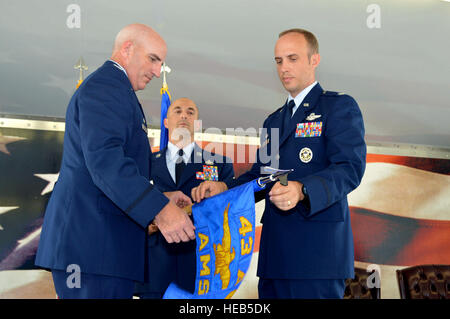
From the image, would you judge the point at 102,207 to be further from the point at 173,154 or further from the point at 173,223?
the point at 173,154

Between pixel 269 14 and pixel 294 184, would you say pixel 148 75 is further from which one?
pixel 269 14

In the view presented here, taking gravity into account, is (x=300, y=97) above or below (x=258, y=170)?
above

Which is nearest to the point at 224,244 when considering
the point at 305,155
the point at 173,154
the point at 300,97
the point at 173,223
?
the point at 173,223

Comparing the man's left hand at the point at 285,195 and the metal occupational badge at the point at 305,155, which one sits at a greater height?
the metal occupational badge at the point at 305,155

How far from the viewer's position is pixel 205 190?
2.48 m

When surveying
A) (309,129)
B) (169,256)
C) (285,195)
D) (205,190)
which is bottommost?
(169,256)

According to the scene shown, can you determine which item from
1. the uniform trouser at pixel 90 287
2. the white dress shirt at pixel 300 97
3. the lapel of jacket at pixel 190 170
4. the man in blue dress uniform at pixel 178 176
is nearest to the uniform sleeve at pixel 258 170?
the white dress shirt at pixel 300 97

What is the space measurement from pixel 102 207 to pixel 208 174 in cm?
178

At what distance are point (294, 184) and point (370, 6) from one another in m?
2.39

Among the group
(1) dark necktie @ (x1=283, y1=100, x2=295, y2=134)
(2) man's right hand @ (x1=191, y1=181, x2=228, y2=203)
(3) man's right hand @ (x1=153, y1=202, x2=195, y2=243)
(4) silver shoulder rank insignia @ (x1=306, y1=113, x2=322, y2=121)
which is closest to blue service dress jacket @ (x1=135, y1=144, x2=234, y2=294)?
(2) man's right hand @ (x1=191, y1=181, x2=228, y2=203)

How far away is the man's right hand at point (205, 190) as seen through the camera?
2410 mm

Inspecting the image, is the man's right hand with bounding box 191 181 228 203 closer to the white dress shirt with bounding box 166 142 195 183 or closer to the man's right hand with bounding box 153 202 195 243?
the man's right hand with bounding box 153 202 195 243

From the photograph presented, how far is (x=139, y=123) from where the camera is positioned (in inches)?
75.2

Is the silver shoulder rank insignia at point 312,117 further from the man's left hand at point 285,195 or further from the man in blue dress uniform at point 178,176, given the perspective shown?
the man in blue dress uniform at point 178,176
